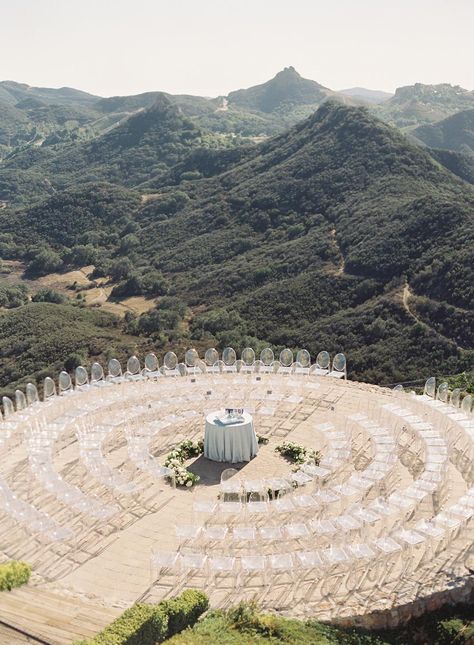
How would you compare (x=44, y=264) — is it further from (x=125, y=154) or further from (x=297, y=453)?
(x=297, y=453)

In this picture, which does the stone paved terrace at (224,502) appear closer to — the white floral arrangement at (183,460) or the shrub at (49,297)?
the white floral arrangement at (183,460)

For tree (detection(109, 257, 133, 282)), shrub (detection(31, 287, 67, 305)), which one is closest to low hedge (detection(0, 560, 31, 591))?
shrub (detection(31, 287, 67, 305))

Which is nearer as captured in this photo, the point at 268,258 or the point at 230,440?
the point at 230,440

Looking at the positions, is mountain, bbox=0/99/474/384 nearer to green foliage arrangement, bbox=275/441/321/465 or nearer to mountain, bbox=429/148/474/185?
green foliage arrangement, bbox=275/441/321/465

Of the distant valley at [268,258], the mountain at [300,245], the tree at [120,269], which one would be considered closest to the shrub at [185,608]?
the distant valley at [268,258]

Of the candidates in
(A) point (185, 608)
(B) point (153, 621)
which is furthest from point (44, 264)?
(B) point (153, 621)
